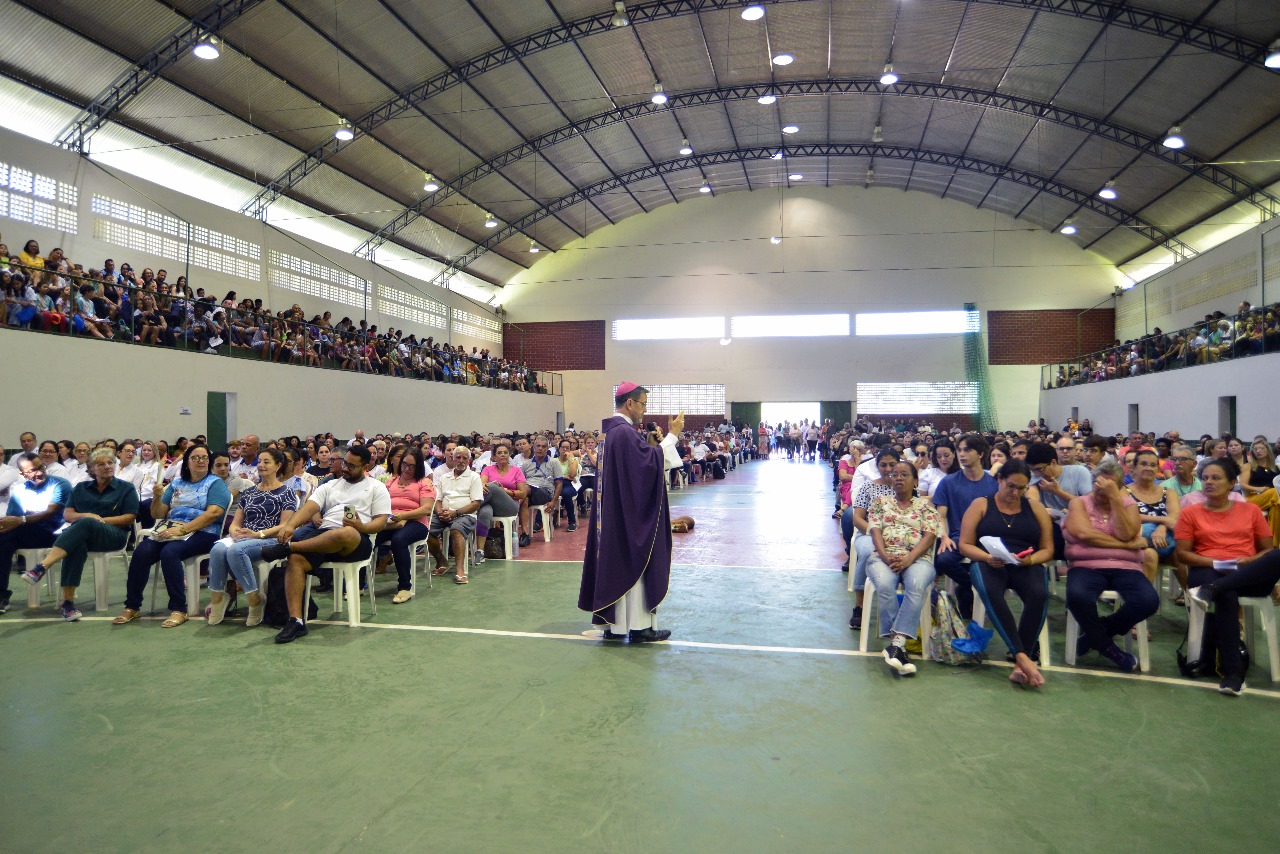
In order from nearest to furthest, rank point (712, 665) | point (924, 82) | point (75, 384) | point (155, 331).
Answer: point (712, 665) → point (75, 384) → point (155, 331) → point (924, 82)

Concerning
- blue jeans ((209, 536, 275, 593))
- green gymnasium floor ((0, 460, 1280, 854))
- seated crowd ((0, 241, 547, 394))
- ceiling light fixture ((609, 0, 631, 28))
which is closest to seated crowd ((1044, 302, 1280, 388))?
Answer: green gymnasium floor ((0, 460, 1280, 854))

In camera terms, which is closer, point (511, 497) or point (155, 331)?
point (511, 497)

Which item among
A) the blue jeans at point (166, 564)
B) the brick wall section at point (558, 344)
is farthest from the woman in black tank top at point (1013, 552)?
the brick wall section at point (558, 344)

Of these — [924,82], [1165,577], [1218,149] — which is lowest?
[1165,577]

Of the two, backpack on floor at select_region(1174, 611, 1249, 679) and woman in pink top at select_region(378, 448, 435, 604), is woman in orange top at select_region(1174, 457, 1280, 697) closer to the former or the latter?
backpack on floor at select_region(1174, 611, 1249, 679)

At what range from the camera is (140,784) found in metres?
2.55

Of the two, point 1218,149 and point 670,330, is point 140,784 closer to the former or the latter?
point 1218,149

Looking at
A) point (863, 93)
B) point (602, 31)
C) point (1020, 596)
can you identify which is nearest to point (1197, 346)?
point (863, 93)

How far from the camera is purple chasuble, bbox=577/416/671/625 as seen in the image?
430 centimetres

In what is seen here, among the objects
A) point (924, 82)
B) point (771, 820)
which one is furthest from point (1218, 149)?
point (771, 820)

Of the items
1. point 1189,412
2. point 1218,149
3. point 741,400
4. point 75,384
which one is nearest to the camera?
point 75,384

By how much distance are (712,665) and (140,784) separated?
2.48 meters

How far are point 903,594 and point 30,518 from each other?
19.0 ft

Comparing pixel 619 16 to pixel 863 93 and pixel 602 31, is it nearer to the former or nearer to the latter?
pixel 602 31
